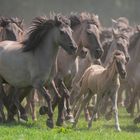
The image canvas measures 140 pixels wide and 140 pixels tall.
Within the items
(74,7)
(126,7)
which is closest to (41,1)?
(74,7)

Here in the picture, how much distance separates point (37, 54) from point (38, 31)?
0.49m

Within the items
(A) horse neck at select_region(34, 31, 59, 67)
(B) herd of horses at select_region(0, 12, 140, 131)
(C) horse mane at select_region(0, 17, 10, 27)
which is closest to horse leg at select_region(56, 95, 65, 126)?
(B) herd of horses at select_region(0, 12, 140, 131)

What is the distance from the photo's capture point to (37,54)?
15.3m

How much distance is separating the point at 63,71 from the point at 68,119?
42.7 inches

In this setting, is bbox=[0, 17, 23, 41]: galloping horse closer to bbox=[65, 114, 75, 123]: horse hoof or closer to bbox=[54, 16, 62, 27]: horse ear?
bbox=[65, 114, 75, 123]: horse hoof

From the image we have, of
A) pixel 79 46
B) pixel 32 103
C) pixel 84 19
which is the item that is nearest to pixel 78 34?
pixel 79 46

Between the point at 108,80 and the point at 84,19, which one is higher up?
the point at 84,19

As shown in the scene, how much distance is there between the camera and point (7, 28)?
17.5 meters

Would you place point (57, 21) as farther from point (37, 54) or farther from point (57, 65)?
point (57, 65)

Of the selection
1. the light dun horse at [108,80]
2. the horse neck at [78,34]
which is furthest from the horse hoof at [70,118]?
the horse neck at [78,34]

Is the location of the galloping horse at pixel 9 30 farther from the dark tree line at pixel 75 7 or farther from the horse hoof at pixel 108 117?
the dark tree line at pixel 75 7

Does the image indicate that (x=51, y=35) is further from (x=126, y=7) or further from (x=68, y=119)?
(x=126, y=7)

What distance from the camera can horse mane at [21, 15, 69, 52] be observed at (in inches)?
600

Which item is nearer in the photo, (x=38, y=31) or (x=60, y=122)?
(x=38, y=31)
